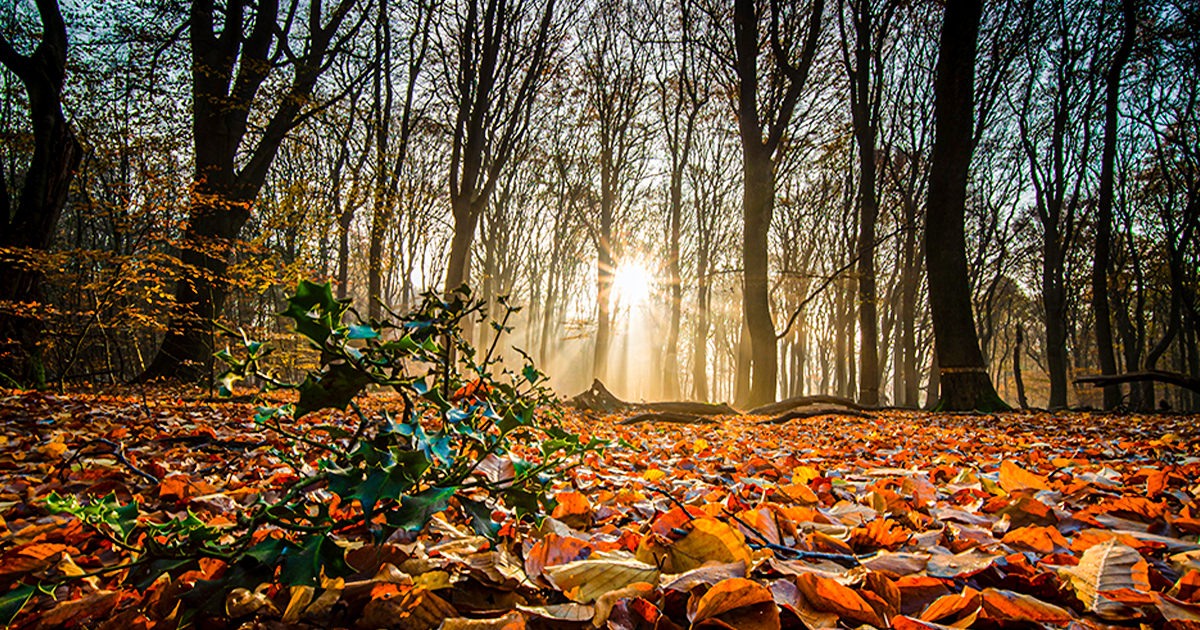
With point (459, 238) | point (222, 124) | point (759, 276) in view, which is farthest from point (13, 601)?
point (459, 238)

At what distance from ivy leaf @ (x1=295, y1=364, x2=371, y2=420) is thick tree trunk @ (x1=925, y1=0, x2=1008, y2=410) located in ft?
21.9

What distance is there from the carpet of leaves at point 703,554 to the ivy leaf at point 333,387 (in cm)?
24

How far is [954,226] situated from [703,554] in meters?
6.50

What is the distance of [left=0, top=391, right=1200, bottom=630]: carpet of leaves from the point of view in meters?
0.71

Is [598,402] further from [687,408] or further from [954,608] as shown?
[954,608]

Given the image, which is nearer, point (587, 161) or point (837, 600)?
point (837, 600)

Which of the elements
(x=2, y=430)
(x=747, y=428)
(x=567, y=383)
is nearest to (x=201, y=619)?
(x=2, y=430)

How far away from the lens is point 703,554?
90 cm

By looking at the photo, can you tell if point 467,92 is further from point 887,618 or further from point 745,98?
point 887,618

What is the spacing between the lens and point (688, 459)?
2.53 m

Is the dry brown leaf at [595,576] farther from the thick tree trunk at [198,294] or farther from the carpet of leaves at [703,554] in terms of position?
the thick tree trunk at [198,294]

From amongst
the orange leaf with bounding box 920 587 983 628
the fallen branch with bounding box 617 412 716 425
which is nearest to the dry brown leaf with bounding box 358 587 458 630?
the orange leaf with bounding box 920 587 983 628

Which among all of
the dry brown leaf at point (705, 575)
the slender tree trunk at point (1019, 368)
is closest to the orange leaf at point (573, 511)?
the dry brown leaf at point (705, 575)

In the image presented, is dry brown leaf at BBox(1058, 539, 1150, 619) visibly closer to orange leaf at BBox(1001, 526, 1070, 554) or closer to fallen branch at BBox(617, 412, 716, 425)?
orange leaf at BBox(1001, 526, 1070, 554)
